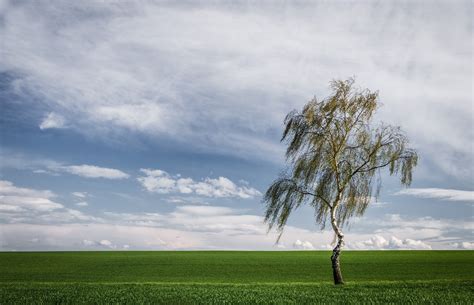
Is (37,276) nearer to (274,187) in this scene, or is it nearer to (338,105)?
(274,187)

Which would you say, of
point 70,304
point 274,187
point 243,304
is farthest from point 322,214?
point 70,304

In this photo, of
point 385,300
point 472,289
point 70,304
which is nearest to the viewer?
point 70,304

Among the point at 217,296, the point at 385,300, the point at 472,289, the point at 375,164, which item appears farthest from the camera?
the point at 375,164

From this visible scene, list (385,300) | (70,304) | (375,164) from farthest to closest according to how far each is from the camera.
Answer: (375,164), (385,300), (70,304)

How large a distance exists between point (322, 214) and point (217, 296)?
1068 centimetres

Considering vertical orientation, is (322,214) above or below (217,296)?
above

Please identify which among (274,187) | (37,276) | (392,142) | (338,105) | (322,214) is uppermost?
(338,105)

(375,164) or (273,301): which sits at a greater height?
(375,164)

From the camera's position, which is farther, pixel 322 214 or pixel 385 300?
pixel 322 214

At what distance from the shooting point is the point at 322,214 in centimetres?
2916

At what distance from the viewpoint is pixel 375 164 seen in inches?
1131

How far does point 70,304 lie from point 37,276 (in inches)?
1310

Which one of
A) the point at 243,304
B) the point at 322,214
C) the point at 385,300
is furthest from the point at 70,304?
the point at 322,214

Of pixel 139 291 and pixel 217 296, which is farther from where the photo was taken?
pixel 139 291
